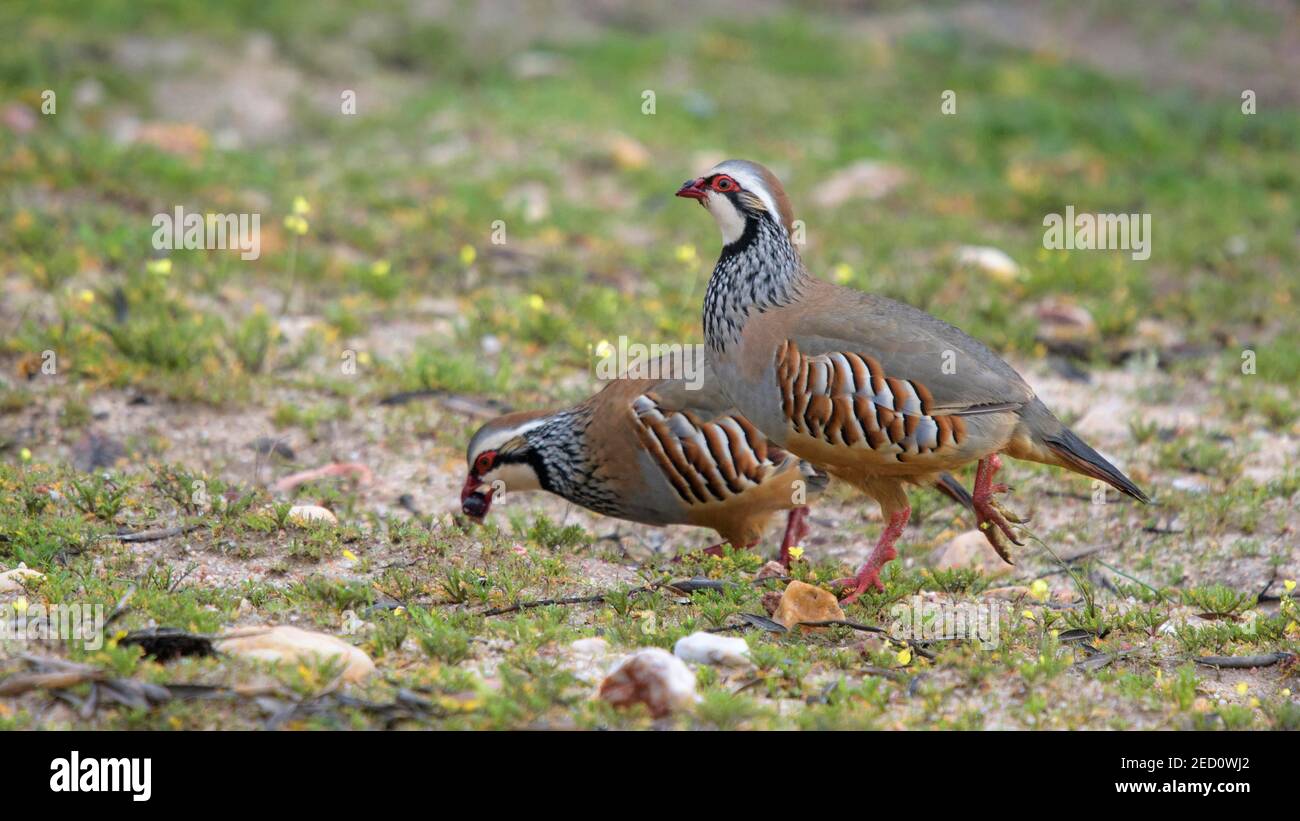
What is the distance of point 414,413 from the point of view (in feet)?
19.7

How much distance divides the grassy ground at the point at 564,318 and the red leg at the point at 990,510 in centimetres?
13

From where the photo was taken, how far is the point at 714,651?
3883mm

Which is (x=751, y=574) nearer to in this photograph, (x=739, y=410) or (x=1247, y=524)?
(x=739, y=410)

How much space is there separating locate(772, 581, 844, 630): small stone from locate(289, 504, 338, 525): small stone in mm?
1527

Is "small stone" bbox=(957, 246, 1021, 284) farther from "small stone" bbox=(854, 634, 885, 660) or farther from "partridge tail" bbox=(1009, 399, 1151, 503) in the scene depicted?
"small stone" bbox=(854, 634, 885, 660)

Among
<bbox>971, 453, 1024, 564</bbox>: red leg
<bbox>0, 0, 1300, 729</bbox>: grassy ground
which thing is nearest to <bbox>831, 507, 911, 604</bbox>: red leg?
<bbox>0, 0, 1300, 729</bbox>: grassy ground

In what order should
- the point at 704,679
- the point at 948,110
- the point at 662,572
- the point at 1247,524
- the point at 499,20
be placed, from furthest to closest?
the point at 499,20 < the point at 948,110 < the point at 1247,524 < the point at 662,572 < the point at 704,679

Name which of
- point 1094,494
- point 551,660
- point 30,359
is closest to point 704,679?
point 551,660

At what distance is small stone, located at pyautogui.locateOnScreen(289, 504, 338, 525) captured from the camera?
4.78 metres

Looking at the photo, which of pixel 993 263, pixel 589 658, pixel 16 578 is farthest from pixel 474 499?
pixel 993 263

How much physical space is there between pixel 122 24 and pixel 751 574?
7.65 m

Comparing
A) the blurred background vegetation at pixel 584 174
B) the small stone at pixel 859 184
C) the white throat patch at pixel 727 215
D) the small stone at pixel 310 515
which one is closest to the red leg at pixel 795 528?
the white throat patch at pixel 727 215

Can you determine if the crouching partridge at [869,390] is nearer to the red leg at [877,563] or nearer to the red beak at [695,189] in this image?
the red leg at [877,563]
